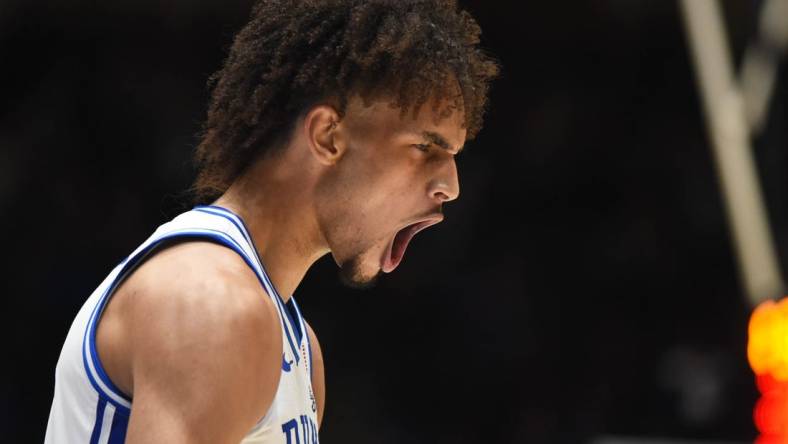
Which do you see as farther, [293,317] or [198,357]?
[293,317]

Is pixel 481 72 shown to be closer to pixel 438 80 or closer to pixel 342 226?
pixel 438 80

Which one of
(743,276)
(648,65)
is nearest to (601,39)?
(648,65)

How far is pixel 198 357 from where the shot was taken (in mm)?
1537

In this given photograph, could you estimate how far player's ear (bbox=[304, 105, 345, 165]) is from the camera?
2.01m

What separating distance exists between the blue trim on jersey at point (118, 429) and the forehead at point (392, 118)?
0.70 metres

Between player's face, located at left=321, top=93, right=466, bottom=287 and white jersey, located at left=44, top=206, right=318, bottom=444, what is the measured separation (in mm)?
195

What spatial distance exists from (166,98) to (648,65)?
2.71 meters

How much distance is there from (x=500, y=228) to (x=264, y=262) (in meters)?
3.81

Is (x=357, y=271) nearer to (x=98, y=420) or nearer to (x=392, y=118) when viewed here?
(x=392, y=118)

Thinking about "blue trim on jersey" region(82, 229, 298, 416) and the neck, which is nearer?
"blue trim on jersey" region(82, 229, 298, 416)

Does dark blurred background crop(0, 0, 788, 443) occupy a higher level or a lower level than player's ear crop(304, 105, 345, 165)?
higher

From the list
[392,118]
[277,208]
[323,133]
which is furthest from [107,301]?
[392,118]

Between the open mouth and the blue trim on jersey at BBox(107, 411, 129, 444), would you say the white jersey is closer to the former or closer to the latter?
the blue trim on jersey at BBox(107, 411, 129, 444)

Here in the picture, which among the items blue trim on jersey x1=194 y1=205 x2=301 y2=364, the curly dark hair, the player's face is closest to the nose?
the player's face
